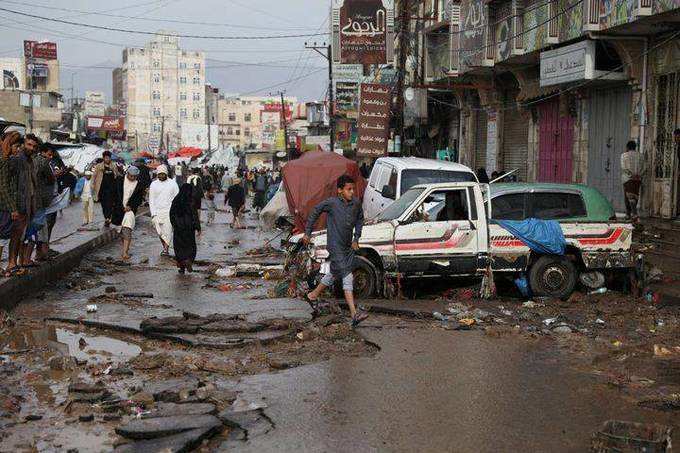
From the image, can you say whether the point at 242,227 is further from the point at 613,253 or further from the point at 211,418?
the point at 211,418

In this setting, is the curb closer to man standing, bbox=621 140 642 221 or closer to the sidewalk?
the sidewalk

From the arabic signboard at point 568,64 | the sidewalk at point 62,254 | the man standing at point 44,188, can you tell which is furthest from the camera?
the arabic signboard at point 568,64

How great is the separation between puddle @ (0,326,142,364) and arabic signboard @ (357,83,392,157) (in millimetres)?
19240

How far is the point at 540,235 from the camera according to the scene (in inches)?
478

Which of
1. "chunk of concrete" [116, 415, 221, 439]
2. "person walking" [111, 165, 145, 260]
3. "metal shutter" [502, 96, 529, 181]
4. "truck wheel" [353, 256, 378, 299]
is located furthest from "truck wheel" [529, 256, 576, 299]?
"metal shutter" [502, 96, 529, 181]

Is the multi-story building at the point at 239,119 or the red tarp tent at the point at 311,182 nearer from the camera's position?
the red tarp tent at the point at 311,182

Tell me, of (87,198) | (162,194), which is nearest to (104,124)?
(87,198)

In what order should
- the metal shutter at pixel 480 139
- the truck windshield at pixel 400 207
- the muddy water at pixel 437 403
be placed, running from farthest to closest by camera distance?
the metal shutter at pixel 480 139
the truck windshield at pixel 400 207
the muddy water at pixel 437 403

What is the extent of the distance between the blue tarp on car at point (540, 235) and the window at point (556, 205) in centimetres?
62

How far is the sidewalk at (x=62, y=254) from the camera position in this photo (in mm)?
10836

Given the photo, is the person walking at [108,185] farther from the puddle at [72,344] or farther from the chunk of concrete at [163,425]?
the chunk of concrete at [163,425]

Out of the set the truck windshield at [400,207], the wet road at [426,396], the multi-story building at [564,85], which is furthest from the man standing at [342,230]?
the multi-story building at [564,85]

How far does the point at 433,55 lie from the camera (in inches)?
1334

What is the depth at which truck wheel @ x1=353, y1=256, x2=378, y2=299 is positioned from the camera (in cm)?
1188
